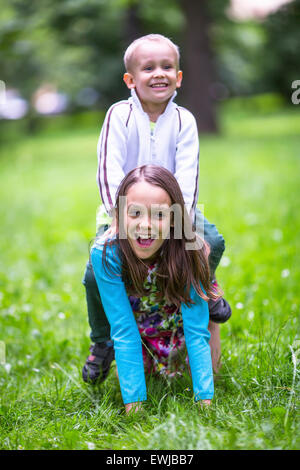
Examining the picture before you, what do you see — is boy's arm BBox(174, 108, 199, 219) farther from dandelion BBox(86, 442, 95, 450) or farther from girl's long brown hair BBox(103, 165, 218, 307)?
dandelion BBox(86, 442, 95, 450)

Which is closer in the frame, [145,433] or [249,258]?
[145,433]

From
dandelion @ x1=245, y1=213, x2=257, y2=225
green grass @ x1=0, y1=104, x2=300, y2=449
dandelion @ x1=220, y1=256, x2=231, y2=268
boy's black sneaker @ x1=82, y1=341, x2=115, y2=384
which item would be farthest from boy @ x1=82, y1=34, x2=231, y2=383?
dandelion @ x1=245, y1=213, x2=257, y2=225

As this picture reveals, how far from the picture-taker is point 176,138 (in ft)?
8.01

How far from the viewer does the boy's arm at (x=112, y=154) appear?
2312 millimetres

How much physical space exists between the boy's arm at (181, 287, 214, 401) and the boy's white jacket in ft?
1.43

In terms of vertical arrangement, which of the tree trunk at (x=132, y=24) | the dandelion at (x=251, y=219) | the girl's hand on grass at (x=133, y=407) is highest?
the tree trunk at (x=132, y=24)

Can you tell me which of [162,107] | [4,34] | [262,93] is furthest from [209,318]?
[262,93]

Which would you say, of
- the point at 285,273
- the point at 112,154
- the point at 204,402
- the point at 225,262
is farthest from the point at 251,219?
the point at 204,402

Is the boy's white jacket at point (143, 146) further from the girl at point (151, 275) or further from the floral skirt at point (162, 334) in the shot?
the floral skirt at point (162, 334)

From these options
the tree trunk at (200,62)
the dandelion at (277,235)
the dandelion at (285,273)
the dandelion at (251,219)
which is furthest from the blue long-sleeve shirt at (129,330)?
the tree trunk at (200,62)

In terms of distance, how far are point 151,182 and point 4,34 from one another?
4.86 meters

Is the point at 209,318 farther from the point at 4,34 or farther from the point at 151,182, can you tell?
the point at 4,34

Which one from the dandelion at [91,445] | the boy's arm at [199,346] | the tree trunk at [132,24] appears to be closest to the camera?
the dandelion at [91,445]

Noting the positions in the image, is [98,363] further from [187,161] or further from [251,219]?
[251,219]
